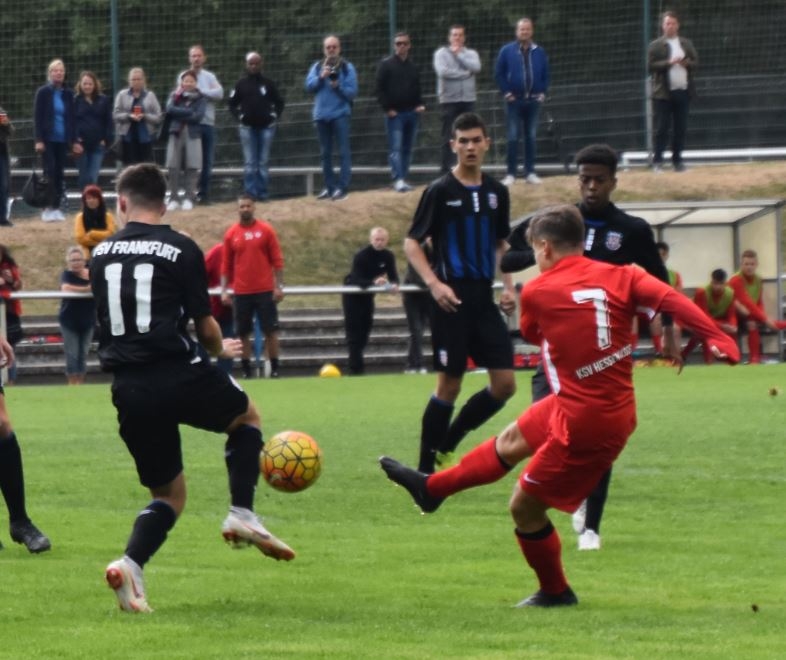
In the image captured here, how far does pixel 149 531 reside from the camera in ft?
24.7

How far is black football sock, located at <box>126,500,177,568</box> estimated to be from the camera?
24.4ft

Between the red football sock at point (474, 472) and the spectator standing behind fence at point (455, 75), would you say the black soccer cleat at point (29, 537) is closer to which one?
the red football sock at point (474, 472)

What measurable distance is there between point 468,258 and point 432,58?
19.2 m

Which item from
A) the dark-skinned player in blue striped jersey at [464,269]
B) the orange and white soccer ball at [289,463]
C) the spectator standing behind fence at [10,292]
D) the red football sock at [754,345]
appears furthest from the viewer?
the red football sock at [754,345]

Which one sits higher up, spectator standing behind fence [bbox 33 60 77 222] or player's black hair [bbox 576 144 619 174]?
spectator standing behind fence [bbox 33 60 77 222]

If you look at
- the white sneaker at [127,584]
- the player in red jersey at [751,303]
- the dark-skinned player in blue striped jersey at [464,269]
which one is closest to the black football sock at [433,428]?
the dark-skinned player in blue striped jersey at [464,269]

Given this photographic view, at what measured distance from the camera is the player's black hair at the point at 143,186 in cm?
758

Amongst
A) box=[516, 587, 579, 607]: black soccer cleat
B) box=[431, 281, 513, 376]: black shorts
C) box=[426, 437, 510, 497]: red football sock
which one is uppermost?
box=[431, 281, 513, 376]: black shorts

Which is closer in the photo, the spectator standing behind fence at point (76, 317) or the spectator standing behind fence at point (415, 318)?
the spectator standing behind fence at point (76, 317)

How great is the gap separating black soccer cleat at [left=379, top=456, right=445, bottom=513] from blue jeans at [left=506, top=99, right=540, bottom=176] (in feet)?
64.0

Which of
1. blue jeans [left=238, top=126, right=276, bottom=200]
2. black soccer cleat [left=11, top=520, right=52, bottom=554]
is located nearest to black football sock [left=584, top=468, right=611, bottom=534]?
black soccer cleat [left=11, top=520, right=52, bottom=554]

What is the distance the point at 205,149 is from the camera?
28047mm

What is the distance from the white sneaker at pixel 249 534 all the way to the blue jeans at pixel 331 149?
20304 millimetres

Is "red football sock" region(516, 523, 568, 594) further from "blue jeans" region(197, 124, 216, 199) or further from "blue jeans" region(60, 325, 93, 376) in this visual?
"blue jeans" region(197, 124, 216, 199)
